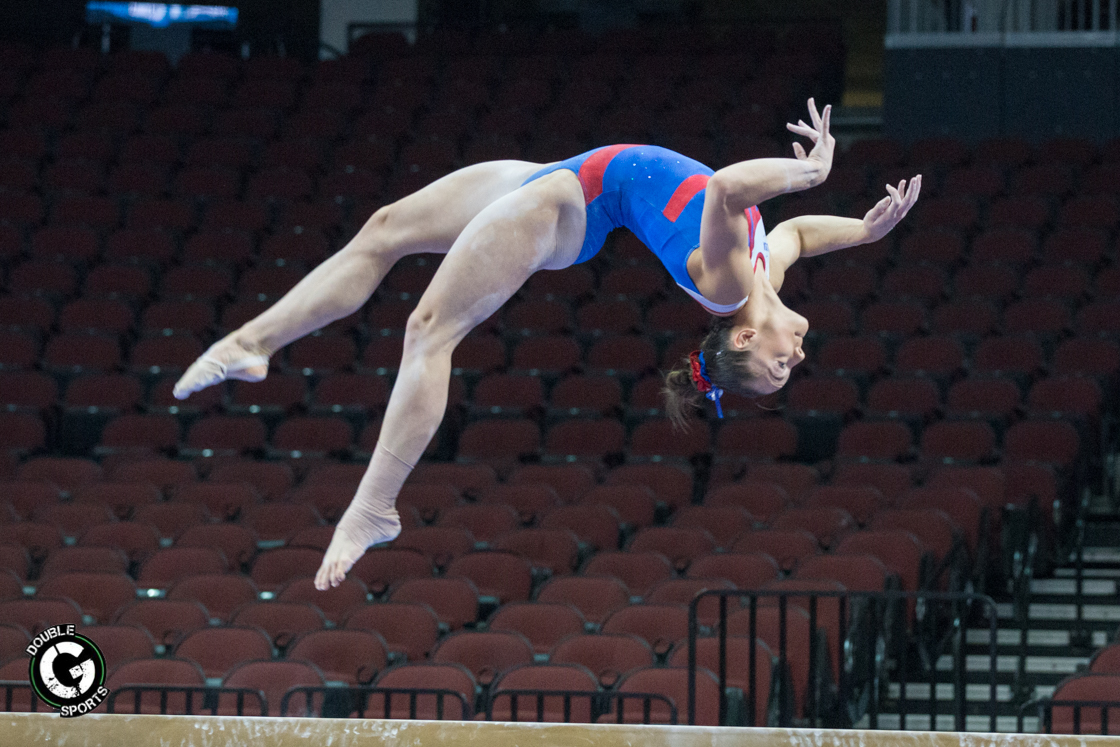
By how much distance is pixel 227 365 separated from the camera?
10.6 feet

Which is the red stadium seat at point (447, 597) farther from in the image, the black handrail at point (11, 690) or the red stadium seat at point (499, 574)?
the black handrail at point (11, 690)

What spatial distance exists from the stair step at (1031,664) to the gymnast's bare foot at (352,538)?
419 cm

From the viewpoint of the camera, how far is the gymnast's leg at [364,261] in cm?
327

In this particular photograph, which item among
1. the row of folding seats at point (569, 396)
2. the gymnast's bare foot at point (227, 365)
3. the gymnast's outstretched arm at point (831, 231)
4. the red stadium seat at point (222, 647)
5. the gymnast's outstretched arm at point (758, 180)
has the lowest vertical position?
the red stadium seat at point (222, 647)

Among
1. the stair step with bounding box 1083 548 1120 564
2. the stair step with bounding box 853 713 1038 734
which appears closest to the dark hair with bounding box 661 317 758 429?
the stair step with bounding box 853 713 1038 734

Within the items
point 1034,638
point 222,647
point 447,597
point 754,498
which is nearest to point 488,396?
point 754,498

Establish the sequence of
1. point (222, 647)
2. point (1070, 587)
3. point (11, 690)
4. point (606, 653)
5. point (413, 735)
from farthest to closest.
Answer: point (1070, 587) → point (222, 647) → point (606, 653) → point (11, 690) → point (413, 735)

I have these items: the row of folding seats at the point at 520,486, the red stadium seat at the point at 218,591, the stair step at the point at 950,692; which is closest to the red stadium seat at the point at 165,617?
the red stadium seat at the point at 218,591

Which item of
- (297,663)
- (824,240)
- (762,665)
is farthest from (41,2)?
(824,240)

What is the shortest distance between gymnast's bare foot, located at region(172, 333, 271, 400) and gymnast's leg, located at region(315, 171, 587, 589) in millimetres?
338

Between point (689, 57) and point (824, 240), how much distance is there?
826cm

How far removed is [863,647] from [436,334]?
3.34 m

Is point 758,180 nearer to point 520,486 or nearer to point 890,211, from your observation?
point 890,211

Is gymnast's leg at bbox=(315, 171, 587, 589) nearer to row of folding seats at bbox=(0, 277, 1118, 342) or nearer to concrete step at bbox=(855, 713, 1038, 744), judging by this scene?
concrete step at bbox=(855, 713, 1038, 744)
